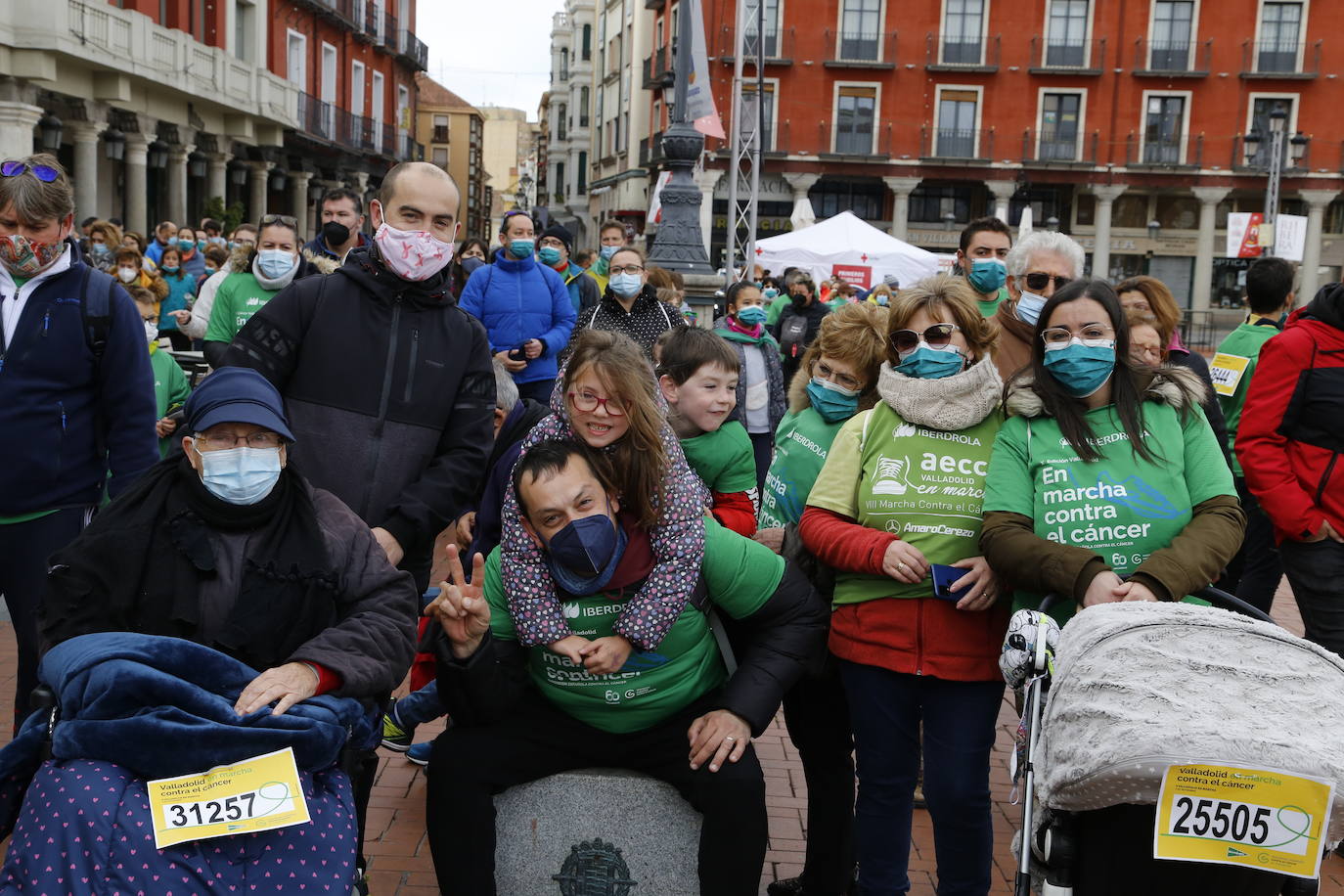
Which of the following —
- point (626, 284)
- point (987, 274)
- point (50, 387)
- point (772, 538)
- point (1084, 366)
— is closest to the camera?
point (1084, 366)

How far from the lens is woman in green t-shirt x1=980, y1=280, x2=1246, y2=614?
331cm

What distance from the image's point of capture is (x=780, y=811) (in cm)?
481

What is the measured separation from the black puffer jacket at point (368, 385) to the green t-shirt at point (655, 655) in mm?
468

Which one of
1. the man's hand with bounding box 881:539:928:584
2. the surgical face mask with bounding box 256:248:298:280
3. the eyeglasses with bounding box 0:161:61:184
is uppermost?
the eyeglasses with bounding box 0:161:61:184

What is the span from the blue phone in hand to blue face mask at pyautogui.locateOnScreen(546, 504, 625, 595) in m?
0.88

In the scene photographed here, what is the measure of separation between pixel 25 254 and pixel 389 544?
1.49m

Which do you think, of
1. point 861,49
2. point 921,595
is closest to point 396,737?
point 921,595

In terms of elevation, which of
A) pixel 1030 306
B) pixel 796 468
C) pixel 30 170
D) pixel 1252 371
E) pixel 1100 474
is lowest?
pixel 796 468

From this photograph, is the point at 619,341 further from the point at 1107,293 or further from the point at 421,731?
the point at 421,731

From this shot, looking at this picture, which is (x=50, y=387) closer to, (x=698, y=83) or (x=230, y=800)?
(x=230, y=800)

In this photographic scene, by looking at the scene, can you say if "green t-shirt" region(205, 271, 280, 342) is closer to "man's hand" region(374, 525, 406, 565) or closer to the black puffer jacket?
the black puffer jacket

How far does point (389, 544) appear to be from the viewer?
3.74m

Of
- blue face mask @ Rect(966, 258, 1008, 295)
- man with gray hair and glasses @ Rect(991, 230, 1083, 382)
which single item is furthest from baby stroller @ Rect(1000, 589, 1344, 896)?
blue face mask @ Rect(966, 258, 1008, 295)

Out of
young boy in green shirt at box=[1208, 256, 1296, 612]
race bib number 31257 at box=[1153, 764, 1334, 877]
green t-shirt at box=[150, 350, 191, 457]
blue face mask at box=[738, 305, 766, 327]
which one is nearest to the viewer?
race bib number 31257 at box=[1153, 764, 1334, 877]
